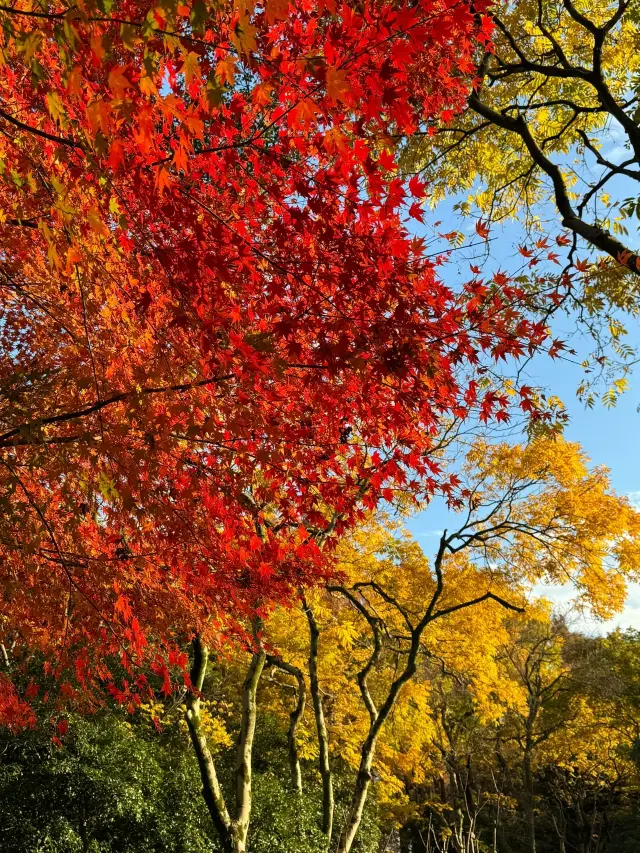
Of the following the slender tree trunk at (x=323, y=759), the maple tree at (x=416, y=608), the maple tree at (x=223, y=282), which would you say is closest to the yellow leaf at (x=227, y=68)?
the maple tree at (x=223, y=282)

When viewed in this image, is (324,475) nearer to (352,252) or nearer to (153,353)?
(153,353)

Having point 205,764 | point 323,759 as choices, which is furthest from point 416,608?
point 205,764

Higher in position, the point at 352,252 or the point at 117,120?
the point at 352,252

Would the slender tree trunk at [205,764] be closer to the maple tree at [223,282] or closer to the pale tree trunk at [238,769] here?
the pale tree trunk at [238,769]

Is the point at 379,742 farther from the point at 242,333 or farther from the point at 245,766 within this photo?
the point at 242,333

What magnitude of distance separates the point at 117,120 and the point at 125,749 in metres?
12.1

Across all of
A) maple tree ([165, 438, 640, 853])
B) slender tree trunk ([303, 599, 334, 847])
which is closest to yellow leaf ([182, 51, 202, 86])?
maple tree ([165, 438, 640, 853])

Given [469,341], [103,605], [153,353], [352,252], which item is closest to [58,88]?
[153,353]

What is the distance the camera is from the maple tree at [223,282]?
10.3ft

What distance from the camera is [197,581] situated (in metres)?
5.92

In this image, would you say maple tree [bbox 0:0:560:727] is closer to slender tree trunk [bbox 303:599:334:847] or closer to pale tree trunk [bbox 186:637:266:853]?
pale tree trunk [bbox 186:637:266:853]

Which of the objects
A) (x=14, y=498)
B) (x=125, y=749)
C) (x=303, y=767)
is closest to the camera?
(x=14, y=498)

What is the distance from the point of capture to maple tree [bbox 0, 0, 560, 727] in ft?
10.3

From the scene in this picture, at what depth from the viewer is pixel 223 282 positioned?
→ 3984mm
